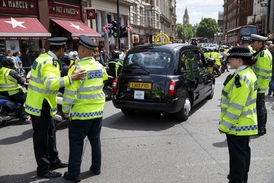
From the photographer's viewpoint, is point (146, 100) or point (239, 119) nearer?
point (239, 119)

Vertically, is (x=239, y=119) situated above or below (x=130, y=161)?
above

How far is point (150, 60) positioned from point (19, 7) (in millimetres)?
11207

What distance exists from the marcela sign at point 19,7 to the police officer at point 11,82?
879 cm

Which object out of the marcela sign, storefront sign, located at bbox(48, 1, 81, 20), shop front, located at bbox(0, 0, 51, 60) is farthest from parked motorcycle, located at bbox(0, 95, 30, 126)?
storefront sign, located at bbox(48, 1, 81, 20)

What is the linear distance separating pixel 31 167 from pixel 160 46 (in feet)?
12.8

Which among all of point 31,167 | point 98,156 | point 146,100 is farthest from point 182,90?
point 31,167

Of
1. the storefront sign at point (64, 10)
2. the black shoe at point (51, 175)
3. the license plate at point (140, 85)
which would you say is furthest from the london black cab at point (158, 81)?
the storefront sign at point (64, 10)

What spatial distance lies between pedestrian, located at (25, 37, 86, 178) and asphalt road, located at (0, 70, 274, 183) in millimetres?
338

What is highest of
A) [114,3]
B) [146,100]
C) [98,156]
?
[114,3]

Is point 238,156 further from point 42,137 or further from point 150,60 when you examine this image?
point 150,60

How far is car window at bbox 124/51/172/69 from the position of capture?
611 centimetres

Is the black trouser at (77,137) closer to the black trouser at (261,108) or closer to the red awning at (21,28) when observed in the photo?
the black trouser at (261,108)

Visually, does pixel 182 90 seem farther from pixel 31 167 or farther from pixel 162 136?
pixel 31 167

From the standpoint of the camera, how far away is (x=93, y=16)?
20516mm
